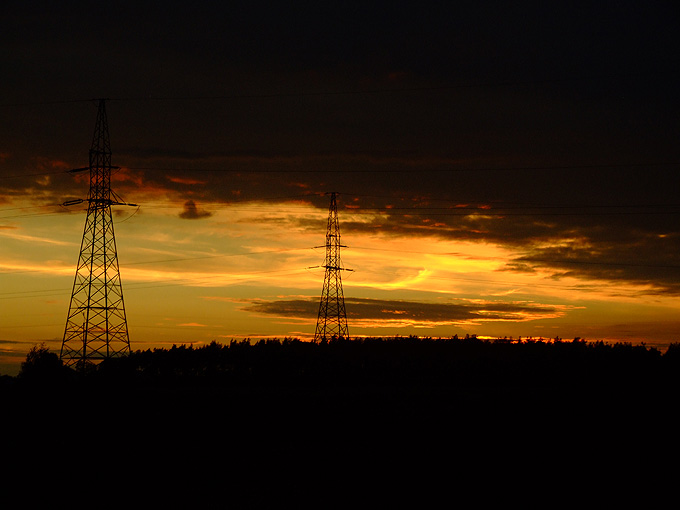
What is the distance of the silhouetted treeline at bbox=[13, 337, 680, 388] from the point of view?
102m

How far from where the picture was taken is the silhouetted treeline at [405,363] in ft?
335

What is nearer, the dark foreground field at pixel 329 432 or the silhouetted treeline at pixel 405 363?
the dark foreground field at pixel 329 432

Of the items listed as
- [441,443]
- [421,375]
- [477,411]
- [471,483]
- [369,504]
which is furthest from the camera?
[421,375]

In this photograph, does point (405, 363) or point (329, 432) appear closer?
point (329, 432)

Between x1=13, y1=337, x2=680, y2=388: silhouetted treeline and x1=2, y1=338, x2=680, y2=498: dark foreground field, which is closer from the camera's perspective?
x1=2, y1=338, x2=680, y2=498: dark foreground field

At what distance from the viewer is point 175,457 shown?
131ft

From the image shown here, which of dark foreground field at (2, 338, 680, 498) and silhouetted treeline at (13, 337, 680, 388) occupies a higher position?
silhouetted treeline at (13, 337, 680, 388)

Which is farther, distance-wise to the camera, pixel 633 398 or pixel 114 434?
pixel 633 398

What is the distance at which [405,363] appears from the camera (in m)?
112

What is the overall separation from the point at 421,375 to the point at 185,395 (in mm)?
44294

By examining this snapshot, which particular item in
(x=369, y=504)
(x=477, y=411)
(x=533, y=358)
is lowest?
(x=369, y=504)

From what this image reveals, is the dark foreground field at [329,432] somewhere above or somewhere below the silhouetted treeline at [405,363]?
below

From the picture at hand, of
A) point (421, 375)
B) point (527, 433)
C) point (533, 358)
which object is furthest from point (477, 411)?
point (533, 358)

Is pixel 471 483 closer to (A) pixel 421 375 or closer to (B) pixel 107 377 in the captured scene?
(B) pixel 107 377
